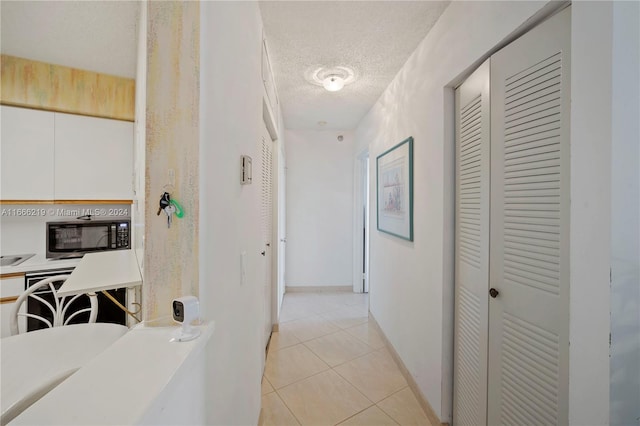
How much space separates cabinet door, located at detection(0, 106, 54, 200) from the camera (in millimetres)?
2168

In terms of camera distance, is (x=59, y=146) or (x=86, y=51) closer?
(x=86, y=51)

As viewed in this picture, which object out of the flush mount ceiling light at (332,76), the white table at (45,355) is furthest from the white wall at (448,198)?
the white table at (45,355)

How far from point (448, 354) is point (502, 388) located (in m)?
0.41

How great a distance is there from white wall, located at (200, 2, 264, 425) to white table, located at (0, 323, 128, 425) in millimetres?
420

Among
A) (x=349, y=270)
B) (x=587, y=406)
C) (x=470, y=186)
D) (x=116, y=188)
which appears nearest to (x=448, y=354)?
(x=587, y=406)

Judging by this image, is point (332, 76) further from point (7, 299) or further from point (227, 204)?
point (7, 299)

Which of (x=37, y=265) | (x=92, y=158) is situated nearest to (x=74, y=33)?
(x=92, y=158)

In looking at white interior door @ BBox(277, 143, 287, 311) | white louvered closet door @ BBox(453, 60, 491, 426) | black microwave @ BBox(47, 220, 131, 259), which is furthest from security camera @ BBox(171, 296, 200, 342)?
black microwave @ BBox(47, 220, 131, 259)

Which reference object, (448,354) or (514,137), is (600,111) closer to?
(514,137)

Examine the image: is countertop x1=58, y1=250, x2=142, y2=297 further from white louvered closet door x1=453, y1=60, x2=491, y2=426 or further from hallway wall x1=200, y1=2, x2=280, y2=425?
white louvered closet door x1=453, y1=60, x2=491, y2=426

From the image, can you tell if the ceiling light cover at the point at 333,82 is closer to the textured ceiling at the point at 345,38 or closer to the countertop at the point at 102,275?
the textured ceiling at the point at 345,38

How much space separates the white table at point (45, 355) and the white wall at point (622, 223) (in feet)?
4.82

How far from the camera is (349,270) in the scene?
4.14 meters

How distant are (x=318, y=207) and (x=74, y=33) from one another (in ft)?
9.92
